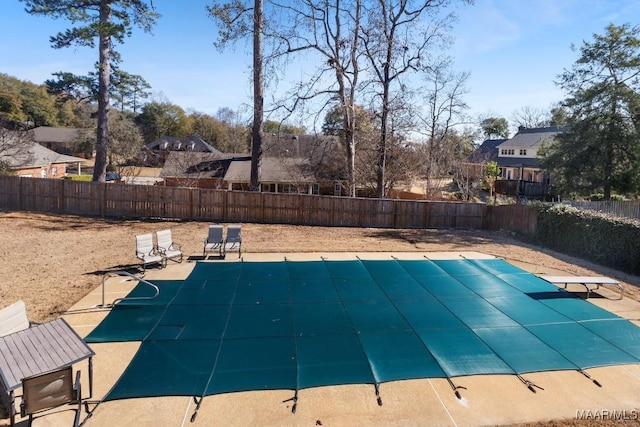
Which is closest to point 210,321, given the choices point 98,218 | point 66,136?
point 98,218

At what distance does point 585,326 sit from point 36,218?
61.0 ft

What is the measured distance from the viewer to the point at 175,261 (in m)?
11.0

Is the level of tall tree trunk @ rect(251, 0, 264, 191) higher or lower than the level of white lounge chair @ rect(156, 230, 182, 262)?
higher

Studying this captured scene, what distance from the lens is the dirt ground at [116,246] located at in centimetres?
880

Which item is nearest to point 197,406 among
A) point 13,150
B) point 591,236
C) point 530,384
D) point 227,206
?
point 530,384

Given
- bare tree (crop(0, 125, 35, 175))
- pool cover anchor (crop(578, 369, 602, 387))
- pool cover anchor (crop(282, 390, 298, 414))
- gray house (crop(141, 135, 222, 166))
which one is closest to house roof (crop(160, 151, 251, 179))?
bare tree (crop(0, 125, 35, 175))

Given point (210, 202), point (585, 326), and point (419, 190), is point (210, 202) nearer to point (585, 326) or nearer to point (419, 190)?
point (585, 326)

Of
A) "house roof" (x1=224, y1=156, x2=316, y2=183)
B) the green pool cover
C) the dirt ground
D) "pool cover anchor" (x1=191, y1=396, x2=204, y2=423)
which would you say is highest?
"house roof" (x1=224, y1=156, x2=316, y2=183)

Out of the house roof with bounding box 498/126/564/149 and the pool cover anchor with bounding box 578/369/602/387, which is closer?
the pool cover anchor with bounding box 578/369/602/387

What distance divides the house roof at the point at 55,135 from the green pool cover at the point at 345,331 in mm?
52653

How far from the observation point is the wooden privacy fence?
57.0ft

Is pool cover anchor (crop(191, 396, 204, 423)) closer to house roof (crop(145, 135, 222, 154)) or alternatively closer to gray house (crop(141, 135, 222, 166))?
gray house (crop(141, 135, 222, 166))

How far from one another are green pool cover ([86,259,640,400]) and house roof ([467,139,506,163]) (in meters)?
35.3

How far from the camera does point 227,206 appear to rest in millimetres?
17422
